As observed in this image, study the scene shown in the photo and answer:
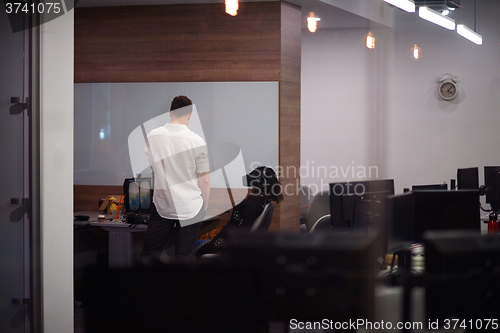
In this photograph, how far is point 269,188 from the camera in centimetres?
385

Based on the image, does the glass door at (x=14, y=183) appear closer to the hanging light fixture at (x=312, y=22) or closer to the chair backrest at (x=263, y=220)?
the chair backrest at (x=263, y=220)

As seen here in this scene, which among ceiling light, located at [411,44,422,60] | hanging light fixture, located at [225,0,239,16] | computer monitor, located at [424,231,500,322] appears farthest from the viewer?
ceiling light, located at [411,44,422,60]

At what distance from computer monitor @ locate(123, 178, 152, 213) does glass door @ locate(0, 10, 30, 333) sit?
1.76 metres

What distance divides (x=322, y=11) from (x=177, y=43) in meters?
1.95

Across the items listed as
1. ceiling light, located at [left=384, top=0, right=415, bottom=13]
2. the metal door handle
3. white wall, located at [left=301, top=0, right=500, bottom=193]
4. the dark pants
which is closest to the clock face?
white wall, located at [left=301, top=0, right=500, bottom=193]

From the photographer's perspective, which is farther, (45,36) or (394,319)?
(45,36)

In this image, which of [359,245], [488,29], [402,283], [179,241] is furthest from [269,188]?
[488,29]

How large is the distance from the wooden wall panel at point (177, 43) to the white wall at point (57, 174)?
2321 mm

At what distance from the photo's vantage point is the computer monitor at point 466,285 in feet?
4.69

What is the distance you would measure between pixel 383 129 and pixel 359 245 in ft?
18.6

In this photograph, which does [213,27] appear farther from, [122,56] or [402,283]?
[402,283]

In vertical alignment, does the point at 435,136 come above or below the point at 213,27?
below

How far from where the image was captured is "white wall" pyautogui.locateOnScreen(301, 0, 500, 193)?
6.31 m

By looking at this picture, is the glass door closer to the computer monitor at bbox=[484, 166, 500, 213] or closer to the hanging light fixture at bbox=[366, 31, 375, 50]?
the computer monitor at bbox=[484, 166, 500, 213]
